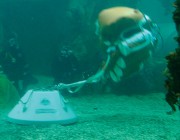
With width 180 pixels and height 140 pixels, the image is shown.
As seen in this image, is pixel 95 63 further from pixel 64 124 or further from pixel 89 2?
pixel 64 124

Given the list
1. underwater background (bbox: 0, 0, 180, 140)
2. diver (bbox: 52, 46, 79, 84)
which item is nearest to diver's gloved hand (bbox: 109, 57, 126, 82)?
underwater background (bbox: 0, 0, 180, 140)

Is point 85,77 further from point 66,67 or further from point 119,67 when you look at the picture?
point 119,67

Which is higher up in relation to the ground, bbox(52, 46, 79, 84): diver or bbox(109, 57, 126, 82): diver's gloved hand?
bbox(109, 57, 126, 82): diver's gloved hand

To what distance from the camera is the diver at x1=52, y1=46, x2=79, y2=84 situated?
11.4 metres

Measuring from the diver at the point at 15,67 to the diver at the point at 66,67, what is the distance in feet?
3.47

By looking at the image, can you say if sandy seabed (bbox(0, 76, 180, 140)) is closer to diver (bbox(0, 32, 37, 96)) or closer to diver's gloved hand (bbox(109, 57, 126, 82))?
diver's gloved hand (bbox(109, 57, 126, 82))

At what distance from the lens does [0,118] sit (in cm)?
658

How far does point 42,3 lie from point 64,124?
11334mm

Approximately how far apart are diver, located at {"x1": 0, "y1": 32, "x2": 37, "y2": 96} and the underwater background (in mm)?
1077

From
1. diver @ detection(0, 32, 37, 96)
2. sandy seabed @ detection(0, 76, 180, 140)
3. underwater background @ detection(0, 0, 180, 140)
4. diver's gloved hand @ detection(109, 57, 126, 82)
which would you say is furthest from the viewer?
diver @ detection(0, 32, 37, 96)

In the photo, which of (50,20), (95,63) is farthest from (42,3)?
(95,63)

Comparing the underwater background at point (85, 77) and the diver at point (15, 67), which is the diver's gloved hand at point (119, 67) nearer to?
the underwater background at point (85, 77)

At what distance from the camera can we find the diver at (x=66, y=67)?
1141 centimetres

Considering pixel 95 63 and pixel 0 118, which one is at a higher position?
pixel 0 118
